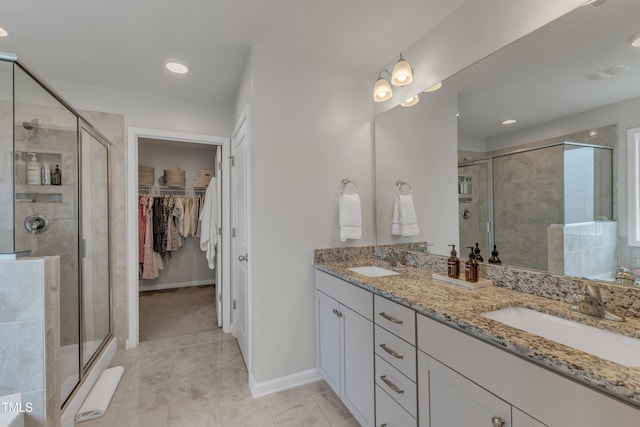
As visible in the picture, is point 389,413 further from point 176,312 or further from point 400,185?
point 176,312

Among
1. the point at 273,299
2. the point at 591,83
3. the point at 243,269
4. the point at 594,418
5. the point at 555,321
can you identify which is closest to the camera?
the point at 594,418

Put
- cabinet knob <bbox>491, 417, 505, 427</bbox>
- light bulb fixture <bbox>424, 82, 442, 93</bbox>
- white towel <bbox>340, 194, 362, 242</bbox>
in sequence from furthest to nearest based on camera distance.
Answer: white towel <bbox>340, 194, 362, 242</bbox>, light bulb fixture <bbox>424, 82, 442, 93</bbox>, cabinet knob <bbox>491, 417, 505, 427</bbox>

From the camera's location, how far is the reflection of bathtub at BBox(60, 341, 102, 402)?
69.6 inches

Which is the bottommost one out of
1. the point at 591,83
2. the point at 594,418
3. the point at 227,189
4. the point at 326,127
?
the point at 594,418

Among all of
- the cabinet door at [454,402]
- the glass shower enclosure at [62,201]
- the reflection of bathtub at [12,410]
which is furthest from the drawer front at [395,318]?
the glass shower enclosure at [62,201]

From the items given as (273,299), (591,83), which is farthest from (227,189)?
(591,83)

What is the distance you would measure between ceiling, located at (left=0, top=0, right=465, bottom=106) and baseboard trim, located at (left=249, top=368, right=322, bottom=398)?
2.44 m

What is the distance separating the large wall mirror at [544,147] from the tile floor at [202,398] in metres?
1.35

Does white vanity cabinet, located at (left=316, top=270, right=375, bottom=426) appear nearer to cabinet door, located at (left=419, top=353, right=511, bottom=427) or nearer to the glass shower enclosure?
cabinet door, located at (left=419, top=353, right=511, bottom=427)

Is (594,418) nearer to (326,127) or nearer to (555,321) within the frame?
(555,321)

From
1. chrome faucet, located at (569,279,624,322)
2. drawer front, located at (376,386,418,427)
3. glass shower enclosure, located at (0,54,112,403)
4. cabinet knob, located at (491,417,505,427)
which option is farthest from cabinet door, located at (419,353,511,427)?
glass shower enclosure, located at (0,54,112,403)

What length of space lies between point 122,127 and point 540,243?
3.44 metres

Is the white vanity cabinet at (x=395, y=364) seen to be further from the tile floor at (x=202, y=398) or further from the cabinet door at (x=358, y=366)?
the tile floor at (x=202, y=398)

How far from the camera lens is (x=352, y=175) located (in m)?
2.36
